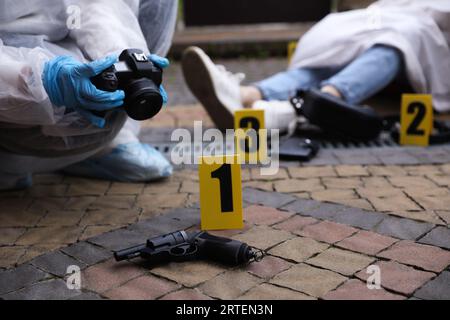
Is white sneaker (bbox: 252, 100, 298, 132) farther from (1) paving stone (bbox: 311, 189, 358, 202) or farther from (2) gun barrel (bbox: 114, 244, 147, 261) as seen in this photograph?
(2) gun barrel (bbox: 114, 244, 147, 261)

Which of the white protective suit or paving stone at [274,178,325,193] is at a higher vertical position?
the white protective suit

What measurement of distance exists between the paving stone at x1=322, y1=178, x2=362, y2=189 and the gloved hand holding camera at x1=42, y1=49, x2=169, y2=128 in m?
0.78

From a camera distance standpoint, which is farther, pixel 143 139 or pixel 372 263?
pixel 143 139

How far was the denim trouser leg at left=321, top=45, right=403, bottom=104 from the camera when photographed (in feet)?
9.12

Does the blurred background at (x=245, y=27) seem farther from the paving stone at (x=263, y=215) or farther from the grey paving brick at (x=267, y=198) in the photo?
the paving stone at (x=263, y=215)

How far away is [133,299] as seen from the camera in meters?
1.29

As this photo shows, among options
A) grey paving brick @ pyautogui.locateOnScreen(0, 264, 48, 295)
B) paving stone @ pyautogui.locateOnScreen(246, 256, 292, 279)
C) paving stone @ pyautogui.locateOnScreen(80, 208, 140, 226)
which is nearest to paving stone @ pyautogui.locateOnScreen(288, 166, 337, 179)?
paving stone @ pyautogui.locateOnScreen(80, 208, 140, 226)

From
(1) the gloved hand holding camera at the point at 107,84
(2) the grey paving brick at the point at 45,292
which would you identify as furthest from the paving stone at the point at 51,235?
(1) the gloved hand holding camera at the point at 107,84

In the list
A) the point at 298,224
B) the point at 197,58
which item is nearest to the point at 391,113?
the point at 197,58

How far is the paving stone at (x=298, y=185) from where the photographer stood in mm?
2061

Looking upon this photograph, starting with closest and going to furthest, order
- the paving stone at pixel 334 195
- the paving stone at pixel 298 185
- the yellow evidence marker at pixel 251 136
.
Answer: the paving stone at pixel 334 195, the paving stone at pixel 298 185, the yellow evidence marker at pixel 251 136

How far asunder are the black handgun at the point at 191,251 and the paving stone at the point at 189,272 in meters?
0.02

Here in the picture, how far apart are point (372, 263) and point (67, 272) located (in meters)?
0.78
